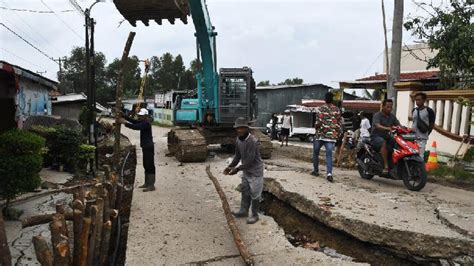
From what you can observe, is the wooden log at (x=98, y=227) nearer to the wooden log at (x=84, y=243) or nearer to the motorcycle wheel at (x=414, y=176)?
the wooden log at (x=84, y=243)

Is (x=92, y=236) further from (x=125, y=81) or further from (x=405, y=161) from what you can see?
(x=125, y=81)

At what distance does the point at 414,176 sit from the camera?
712 centimetres

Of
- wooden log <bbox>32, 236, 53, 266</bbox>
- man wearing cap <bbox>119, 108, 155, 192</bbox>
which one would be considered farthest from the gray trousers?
wooden log <bbox>32, 236, 53, 266</bbox>

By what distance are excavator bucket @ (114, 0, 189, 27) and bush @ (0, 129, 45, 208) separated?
2.74 metres

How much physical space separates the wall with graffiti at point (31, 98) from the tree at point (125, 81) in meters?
46.3

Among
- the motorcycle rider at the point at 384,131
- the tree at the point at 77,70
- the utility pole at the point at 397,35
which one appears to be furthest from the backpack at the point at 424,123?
the tree at the point at 77,70

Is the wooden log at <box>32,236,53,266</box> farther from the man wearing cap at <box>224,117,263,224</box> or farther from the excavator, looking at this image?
the excavator

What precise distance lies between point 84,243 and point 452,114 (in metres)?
9.13

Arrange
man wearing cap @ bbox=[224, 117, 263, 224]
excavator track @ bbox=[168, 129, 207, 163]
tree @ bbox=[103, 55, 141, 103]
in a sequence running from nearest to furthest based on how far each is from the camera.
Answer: man wearing cap @ bbox=[224, 117, 263, 224] < excavator track @ bbox=[168, 129, 207, 163] < tree @ bbox=[103, 55, 141, 103]

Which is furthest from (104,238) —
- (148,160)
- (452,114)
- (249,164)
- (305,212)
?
(452,114)

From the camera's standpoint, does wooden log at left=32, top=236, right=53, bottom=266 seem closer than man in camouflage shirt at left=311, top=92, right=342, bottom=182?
Yes

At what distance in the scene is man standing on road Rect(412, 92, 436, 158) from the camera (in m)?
7.94

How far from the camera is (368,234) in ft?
16.2

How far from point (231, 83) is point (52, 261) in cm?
974
